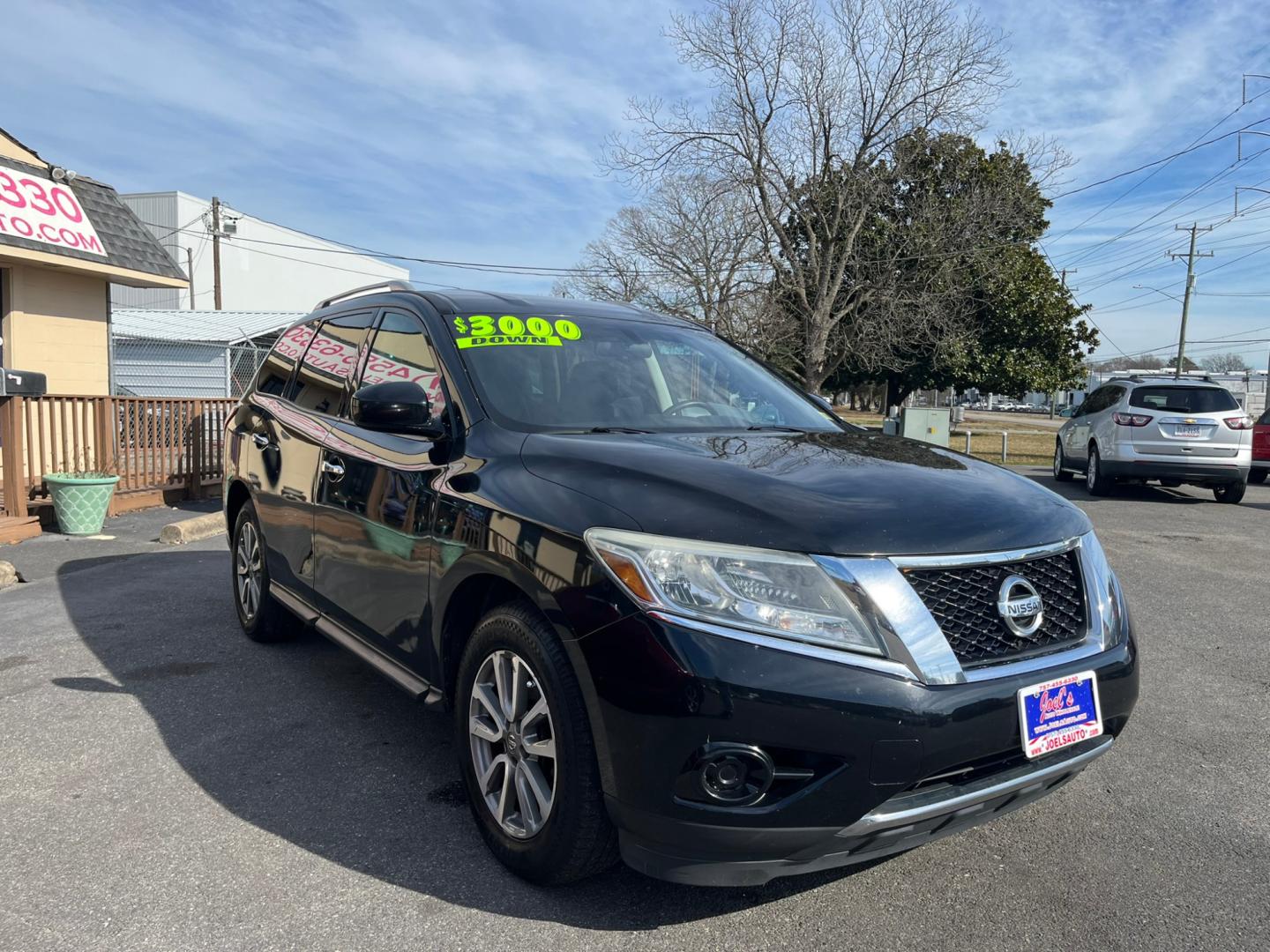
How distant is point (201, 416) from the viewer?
1098 cm

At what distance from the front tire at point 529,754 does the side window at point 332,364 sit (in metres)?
1.72

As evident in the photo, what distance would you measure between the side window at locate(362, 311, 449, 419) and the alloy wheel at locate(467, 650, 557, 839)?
100 cm

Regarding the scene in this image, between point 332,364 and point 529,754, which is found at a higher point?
point 332,364

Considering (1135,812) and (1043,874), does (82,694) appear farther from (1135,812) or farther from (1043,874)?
(1135,812)

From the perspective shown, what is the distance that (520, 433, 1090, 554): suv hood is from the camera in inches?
91.4

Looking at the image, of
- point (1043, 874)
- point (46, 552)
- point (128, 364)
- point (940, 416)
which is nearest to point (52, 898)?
point (1043, 874)

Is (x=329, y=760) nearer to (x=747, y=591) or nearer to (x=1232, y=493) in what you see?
(x=747, y=591)

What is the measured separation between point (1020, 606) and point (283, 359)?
3985 millimetres

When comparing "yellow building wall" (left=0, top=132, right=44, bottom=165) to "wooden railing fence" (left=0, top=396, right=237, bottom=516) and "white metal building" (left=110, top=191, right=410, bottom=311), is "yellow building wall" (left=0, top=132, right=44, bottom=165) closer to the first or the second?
"wooden railing fence" (left=0, top=396, right=237, bottom=516)

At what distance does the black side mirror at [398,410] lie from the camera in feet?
10.0

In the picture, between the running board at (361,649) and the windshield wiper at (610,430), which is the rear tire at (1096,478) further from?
the running board at (361,649)

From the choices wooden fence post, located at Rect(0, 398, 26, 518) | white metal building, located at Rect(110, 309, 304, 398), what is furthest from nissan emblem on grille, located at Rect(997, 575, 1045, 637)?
white metal building, located at Rect(110, 309, 304, 398)

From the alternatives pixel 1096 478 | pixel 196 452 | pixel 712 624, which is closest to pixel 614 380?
pixel 712 624

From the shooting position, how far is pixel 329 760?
3.57 meters
